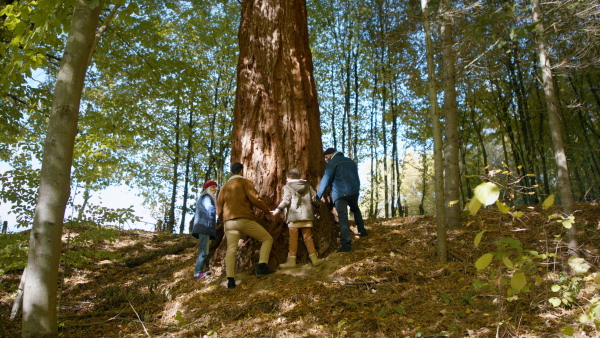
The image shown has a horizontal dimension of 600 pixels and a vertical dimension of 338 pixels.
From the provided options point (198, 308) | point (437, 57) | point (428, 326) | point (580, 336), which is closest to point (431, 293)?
point (428, 326)

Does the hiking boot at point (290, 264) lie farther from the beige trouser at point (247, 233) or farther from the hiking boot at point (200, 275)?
the hiking boot at point (200, 275)

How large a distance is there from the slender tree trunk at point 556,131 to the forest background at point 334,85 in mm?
145

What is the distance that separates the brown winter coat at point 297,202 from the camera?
5270 millimetres

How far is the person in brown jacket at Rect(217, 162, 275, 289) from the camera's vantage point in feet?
16.9

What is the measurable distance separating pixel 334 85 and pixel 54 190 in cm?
1454

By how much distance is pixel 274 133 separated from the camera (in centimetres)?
579

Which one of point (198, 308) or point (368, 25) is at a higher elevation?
point (368, 25)

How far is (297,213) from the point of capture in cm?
527

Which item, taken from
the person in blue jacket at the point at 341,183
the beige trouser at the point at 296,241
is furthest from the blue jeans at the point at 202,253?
the person in blue jacket at the point at 341,183

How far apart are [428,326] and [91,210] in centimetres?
475

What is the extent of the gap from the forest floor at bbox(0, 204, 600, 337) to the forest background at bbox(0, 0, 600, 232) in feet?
3.53

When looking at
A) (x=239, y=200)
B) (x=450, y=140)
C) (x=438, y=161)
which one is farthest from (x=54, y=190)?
(x=450, y=140)

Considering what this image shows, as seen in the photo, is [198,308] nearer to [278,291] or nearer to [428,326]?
[278,291]

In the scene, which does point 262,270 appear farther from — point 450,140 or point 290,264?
point 450,140
